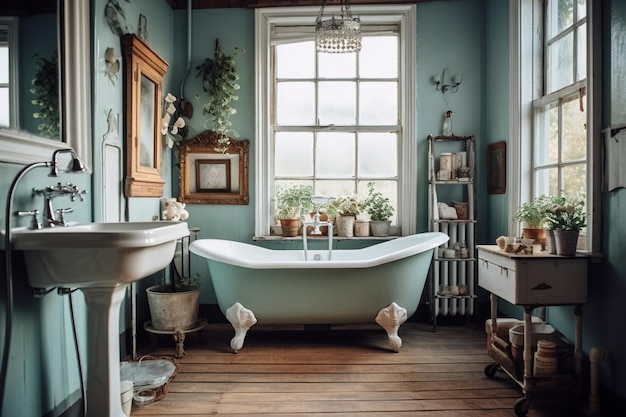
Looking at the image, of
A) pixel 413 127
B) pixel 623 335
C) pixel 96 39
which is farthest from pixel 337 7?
pixel 623 335

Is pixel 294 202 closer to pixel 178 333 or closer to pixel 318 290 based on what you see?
pixel 318 290

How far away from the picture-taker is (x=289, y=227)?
387 centimetres

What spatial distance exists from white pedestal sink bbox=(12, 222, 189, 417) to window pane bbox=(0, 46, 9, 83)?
2.07ft

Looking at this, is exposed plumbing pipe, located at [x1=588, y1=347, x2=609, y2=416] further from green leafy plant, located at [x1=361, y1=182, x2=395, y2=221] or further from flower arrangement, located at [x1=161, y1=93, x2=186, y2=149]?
flower arrangement, located at [x1=161, y1=93, x2=186, y2=149]

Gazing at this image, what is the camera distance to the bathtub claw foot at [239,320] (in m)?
Result: 3.09

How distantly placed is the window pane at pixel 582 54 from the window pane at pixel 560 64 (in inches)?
3.4

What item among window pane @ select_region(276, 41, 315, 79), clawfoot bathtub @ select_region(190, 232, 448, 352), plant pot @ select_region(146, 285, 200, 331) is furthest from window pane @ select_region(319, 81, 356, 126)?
plant pot @ select_region(146, 285, 200, 331)

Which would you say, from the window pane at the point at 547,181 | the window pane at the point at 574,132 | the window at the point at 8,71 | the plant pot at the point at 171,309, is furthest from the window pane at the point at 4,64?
the window pane at the point at 547,181

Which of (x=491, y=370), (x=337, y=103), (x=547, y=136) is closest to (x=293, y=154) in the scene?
(x=337, y=103)

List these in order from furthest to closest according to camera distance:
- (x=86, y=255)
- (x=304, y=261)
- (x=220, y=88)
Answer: (x=220, y=88)
(x=304, y=261)
(x=86, y=255)

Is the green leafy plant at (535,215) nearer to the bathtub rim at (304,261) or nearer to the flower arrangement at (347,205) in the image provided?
the bathtub rim at (304,261)

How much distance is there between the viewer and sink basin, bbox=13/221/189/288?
1.63m

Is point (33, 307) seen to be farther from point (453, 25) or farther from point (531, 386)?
point (453, 25)

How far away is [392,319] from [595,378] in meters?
1.25
